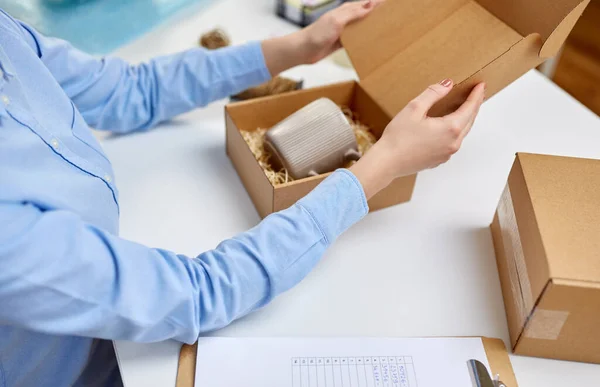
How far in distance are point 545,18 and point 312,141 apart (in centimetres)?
35

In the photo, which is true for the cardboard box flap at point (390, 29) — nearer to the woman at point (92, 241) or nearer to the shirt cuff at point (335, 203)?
the woman at point (92, 241)

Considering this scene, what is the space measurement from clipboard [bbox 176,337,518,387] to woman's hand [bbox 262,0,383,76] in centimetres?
52

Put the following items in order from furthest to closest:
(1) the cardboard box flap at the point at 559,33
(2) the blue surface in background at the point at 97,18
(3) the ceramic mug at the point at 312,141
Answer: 1. (2) the blue surface in background at the point at 97,18
2. (3) the ceramic mug at the point at 312,141
3. (1) the cardboard box flap at the point at 559,33

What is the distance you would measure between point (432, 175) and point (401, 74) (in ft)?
0.56

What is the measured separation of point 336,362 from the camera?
1.96 ft

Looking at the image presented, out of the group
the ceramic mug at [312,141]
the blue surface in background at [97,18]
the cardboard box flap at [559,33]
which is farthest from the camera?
the blue surface in background at [97,18]

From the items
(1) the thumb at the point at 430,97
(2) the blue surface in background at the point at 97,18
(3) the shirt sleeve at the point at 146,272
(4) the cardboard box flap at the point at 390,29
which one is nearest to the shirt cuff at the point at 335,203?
(3) the shirt sleeve at the point at 146,272

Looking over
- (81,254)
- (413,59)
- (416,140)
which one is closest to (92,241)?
(81,254)

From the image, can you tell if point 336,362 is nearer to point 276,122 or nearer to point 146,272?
point 146,272

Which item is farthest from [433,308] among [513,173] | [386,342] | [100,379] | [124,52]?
[124,52]

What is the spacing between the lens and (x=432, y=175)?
85 cm

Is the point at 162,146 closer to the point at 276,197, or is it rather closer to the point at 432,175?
the point at 276,197

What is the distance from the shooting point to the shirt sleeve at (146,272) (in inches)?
20.1

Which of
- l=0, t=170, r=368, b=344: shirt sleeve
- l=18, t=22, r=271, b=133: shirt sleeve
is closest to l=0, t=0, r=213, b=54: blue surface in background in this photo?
l=18, t=22, r=271, b=133: shirt sleeve
